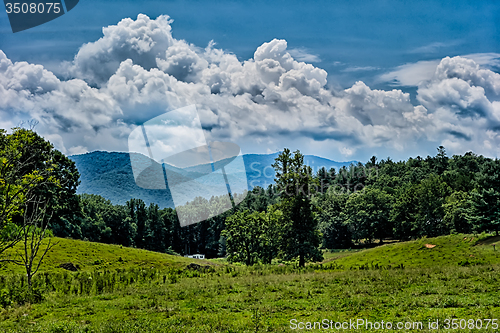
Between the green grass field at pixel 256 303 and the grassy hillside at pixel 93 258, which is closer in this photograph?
the green grass field at pixel 256 303

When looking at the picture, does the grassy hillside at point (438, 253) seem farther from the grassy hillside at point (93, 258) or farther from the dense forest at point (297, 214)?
the grassy hillside at point (93, 258)

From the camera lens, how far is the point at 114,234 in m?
103

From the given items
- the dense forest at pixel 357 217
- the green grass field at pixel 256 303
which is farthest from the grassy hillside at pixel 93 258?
the green grass field at pixel 256 303

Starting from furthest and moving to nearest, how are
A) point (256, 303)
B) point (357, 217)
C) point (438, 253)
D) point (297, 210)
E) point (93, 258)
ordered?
Answer: point (357, 217) → point (438, 253) → point (93, 258) → point (297, 210) → point (256, 303)

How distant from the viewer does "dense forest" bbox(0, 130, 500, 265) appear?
37.7 m

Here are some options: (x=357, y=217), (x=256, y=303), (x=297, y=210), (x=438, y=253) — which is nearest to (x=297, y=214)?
(x=297, y=210)

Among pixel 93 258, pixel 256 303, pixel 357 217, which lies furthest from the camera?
pixel 357 217

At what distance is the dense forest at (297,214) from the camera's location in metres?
37.7

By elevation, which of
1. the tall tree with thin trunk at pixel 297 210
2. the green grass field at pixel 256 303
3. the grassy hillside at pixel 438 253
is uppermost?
the tall tree with thin trunk at pixel 297 210

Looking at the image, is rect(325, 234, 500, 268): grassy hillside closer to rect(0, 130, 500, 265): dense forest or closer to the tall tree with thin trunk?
the tall tree with thin trunk

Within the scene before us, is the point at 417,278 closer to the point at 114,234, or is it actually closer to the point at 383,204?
the point at 383,204

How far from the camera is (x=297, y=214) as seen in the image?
3781 cm

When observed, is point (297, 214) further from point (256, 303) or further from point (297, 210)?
point (256, 303)

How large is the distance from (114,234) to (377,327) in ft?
343
